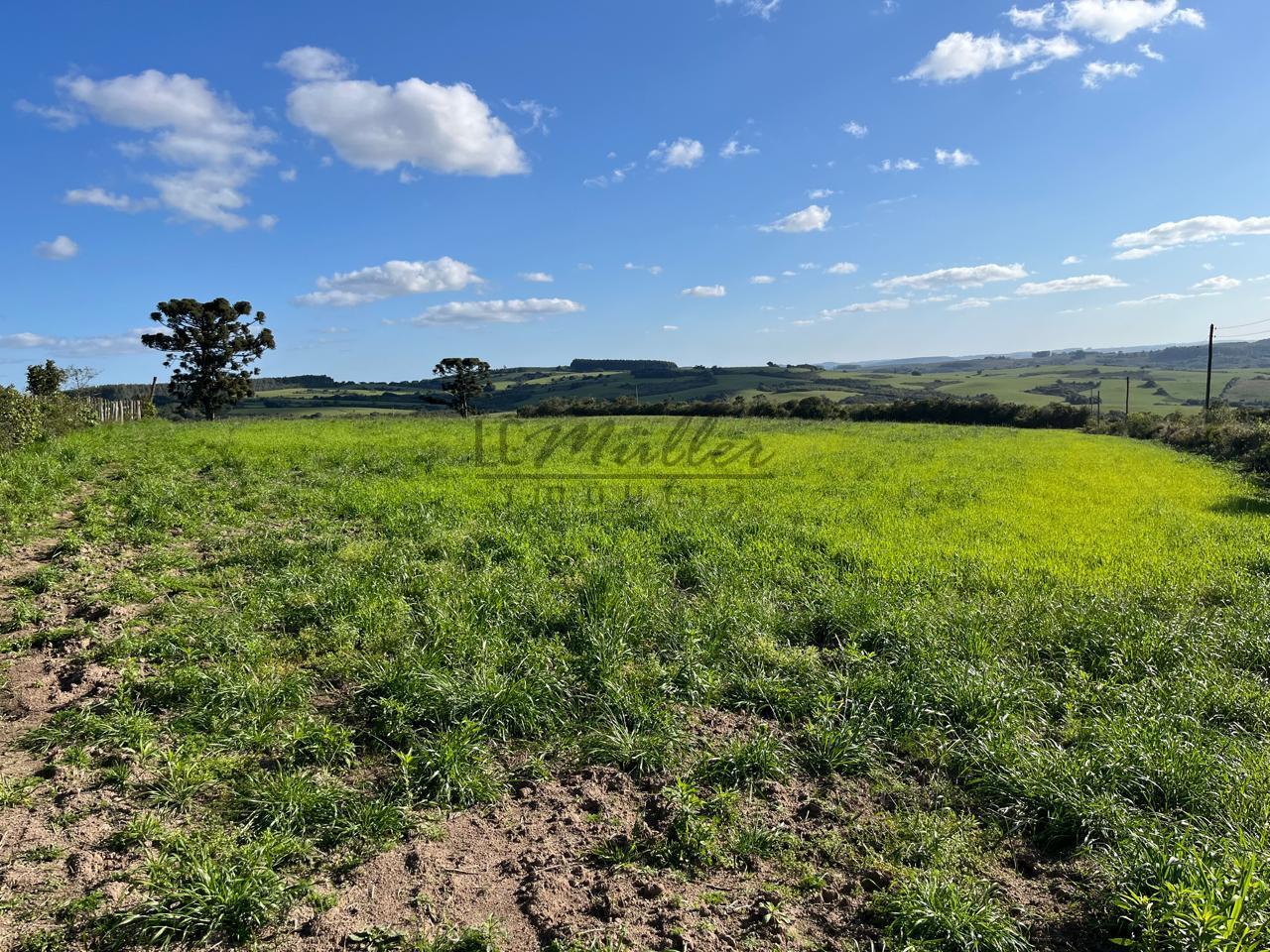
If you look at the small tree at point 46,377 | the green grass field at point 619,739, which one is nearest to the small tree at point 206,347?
the small tree at point 46,377

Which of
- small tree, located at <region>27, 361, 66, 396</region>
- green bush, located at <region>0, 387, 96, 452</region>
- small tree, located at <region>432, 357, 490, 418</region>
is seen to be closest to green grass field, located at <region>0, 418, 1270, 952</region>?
green bush, located at <region>0, 387, 96, 452</region>

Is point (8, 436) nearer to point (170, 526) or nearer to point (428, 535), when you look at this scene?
point (170, 526)

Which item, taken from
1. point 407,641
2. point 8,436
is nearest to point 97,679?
point 407,641

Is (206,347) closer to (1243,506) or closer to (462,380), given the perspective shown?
(462,380)

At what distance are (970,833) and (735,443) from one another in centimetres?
2578

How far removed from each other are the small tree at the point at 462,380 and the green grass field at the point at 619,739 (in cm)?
7450

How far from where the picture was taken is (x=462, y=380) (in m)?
83.4

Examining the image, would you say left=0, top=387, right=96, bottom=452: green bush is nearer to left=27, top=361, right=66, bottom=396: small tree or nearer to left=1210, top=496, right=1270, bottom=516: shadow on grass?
left=27, top=361, right=66, bottom=396: small tree

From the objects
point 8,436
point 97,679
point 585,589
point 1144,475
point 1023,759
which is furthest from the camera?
point 1144,475

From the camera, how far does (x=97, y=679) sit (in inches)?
217

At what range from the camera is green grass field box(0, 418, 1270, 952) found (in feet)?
11.5

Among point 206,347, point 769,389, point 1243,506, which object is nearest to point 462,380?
point 206,347

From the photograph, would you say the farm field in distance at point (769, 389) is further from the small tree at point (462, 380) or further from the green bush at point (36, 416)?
the green bush at point (36, 416)

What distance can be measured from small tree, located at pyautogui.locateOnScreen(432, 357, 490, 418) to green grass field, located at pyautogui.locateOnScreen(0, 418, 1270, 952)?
74499 millimetres
